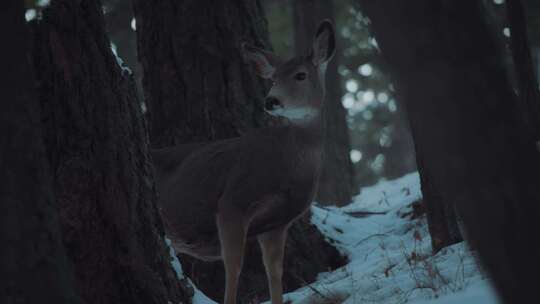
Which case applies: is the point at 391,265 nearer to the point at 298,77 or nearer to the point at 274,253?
the point at 274,253

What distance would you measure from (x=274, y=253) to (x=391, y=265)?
1.03 metres

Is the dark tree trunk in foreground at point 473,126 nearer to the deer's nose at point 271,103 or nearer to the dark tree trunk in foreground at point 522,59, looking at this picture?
the dark tree trunk in foreground at point 522,59

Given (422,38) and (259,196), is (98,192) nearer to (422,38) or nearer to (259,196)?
(259,196)

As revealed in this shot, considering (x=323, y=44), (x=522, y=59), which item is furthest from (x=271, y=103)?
(x=522, y=59)

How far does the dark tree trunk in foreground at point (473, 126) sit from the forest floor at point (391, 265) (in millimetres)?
1087

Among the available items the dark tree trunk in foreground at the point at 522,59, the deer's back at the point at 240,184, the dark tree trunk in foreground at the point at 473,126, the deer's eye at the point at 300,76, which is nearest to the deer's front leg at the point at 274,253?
the deer's back at the point at 240,184

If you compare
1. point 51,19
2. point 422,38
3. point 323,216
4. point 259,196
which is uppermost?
point 51,19

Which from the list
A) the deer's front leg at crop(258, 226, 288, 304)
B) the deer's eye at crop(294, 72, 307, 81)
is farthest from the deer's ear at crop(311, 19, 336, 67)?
the deer's front leg at crop(258, 226, 288, 304)

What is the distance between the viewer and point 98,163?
200 inches

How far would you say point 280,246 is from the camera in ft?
22.6

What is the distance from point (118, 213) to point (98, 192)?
175 mm

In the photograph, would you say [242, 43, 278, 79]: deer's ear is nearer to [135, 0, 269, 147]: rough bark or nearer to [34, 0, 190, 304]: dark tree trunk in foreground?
[135, 0, 269, 147]: rough bark

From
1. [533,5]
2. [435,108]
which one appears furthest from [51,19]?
[533,5]

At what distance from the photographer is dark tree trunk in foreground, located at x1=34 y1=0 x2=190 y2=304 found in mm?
4961
